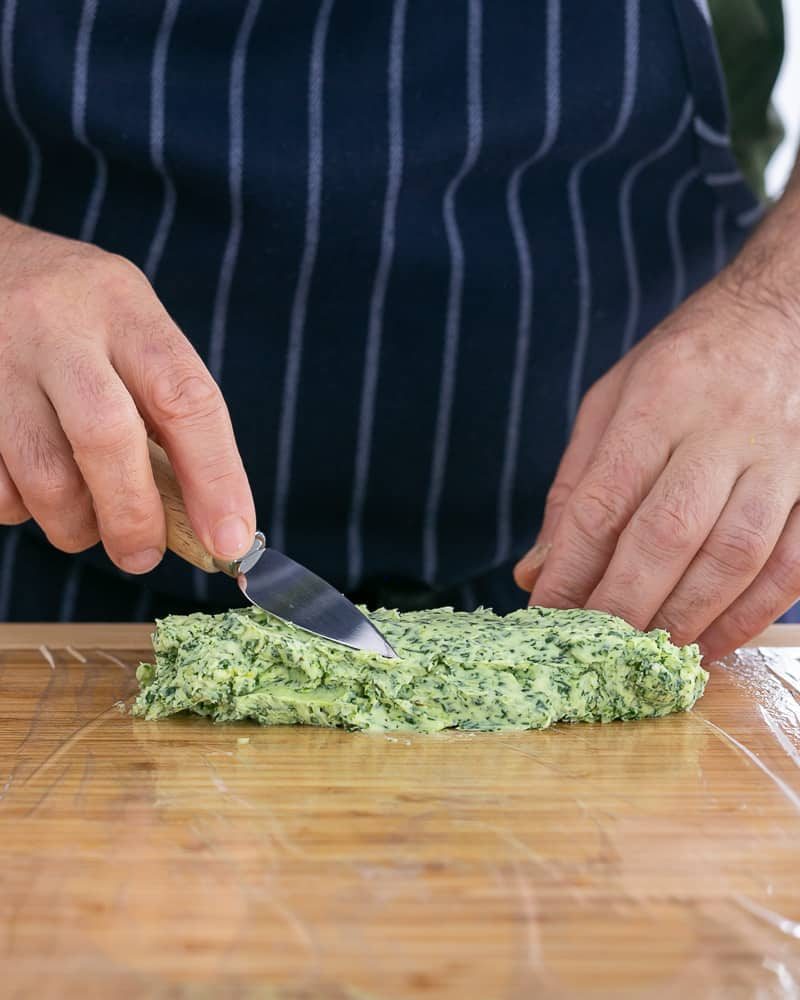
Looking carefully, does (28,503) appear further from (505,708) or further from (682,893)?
(682,893)

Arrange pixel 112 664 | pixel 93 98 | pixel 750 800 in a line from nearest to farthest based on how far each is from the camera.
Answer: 1. pixel 750 800
2. pixel 112 664
3. pixel 93 98

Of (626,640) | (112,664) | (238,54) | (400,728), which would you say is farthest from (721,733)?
(238,54)

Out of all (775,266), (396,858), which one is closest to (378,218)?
(775,266)

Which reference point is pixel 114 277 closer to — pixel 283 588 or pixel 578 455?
pixel 283 588

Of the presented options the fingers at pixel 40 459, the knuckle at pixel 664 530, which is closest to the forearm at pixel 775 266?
the knuckle at pixel 664 530

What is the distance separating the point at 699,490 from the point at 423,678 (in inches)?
17.9

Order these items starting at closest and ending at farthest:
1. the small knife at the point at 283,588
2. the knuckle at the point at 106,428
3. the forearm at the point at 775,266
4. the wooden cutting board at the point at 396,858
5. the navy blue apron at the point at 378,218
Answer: the wooden cutting board at the point at 396,858, the knuckle at the point at 106,428, the small knife at the point at 283,588, the forearm at the point at 775,266, the navy blue apron at the point at 378,218

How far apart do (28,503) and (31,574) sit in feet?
2.41

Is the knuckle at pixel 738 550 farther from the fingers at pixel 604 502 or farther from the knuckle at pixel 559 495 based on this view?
the knuckle at pixel 559 495

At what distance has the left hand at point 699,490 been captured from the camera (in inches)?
64.4

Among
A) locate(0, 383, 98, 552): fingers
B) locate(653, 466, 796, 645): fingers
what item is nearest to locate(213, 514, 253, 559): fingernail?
locate(0, 383, 98, 552): fingers

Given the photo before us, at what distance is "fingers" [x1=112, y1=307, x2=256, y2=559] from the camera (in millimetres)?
1488

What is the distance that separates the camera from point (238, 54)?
6.59 feet

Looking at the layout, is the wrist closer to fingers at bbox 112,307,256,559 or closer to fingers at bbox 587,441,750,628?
fingers at bbox 587,441,750,628
